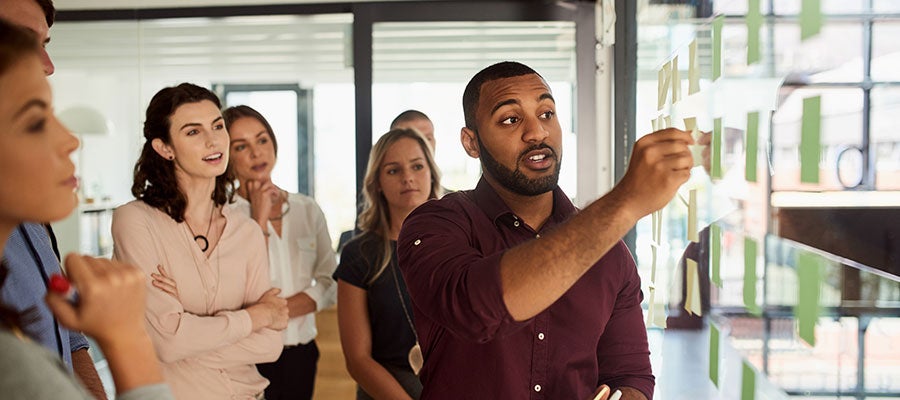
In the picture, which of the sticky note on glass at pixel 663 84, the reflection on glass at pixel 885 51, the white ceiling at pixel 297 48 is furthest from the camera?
the white ceiling at pixel 297 48

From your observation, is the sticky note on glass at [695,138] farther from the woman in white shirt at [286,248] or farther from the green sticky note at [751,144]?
the woman in white shirt at [286,248]

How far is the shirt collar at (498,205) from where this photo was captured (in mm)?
1615

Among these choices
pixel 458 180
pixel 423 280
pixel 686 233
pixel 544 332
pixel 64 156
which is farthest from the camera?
pixel 458 180

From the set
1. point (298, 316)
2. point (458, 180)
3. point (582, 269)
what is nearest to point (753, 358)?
point (582, 269)

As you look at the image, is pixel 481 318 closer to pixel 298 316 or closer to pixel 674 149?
pixel 674 149

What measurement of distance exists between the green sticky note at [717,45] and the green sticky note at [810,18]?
404 millimetres

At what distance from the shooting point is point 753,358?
1.41 metres

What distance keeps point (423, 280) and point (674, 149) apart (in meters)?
0.45

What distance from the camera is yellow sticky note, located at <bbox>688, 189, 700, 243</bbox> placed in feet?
6.07

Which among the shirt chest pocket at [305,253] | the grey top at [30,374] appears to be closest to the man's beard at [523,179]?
the grey top at [30,374]

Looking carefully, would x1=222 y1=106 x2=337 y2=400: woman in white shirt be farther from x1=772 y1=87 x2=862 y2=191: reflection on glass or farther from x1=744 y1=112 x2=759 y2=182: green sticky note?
x1=772 y1=87 x2=862 y2=191: reflection on glass

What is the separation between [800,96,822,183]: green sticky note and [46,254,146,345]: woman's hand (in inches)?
34.4

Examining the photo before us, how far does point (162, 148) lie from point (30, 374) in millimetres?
1789

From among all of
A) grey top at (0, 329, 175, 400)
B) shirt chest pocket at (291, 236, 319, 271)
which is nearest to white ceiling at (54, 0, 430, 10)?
shirt chest pocket at (291, 236, 319, 271)
